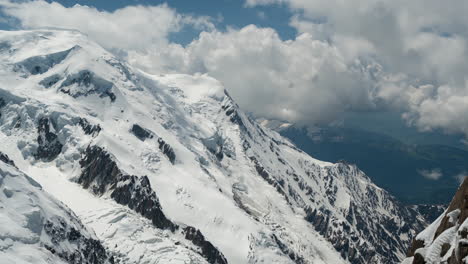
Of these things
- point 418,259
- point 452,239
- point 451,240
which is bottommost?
point 418,259

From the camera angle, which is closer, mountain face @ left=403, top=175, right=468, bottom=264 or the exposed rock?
mountain face @ left=403, top=175, right=468, bottom=264

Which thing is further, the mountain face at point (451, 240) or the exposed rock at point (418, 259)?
the exposed rock at point (418, 259)

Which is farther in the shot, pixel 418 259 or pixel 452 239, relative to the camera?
pixel 418 259

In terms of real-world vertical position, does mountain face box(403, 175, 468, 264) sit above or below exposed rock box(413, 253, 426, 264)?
above

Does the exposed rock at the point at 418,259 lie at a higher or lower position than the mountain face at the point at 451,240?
lower

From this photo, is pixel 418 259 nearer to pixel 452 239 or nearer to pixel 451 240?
pixel 451 240

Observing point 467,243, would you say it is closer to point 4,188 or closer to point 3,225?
point 3,225

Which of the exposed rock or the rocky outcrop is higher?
the rocky outcrop

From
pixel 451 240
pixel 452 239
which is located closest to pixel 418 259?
pixel 451 240
